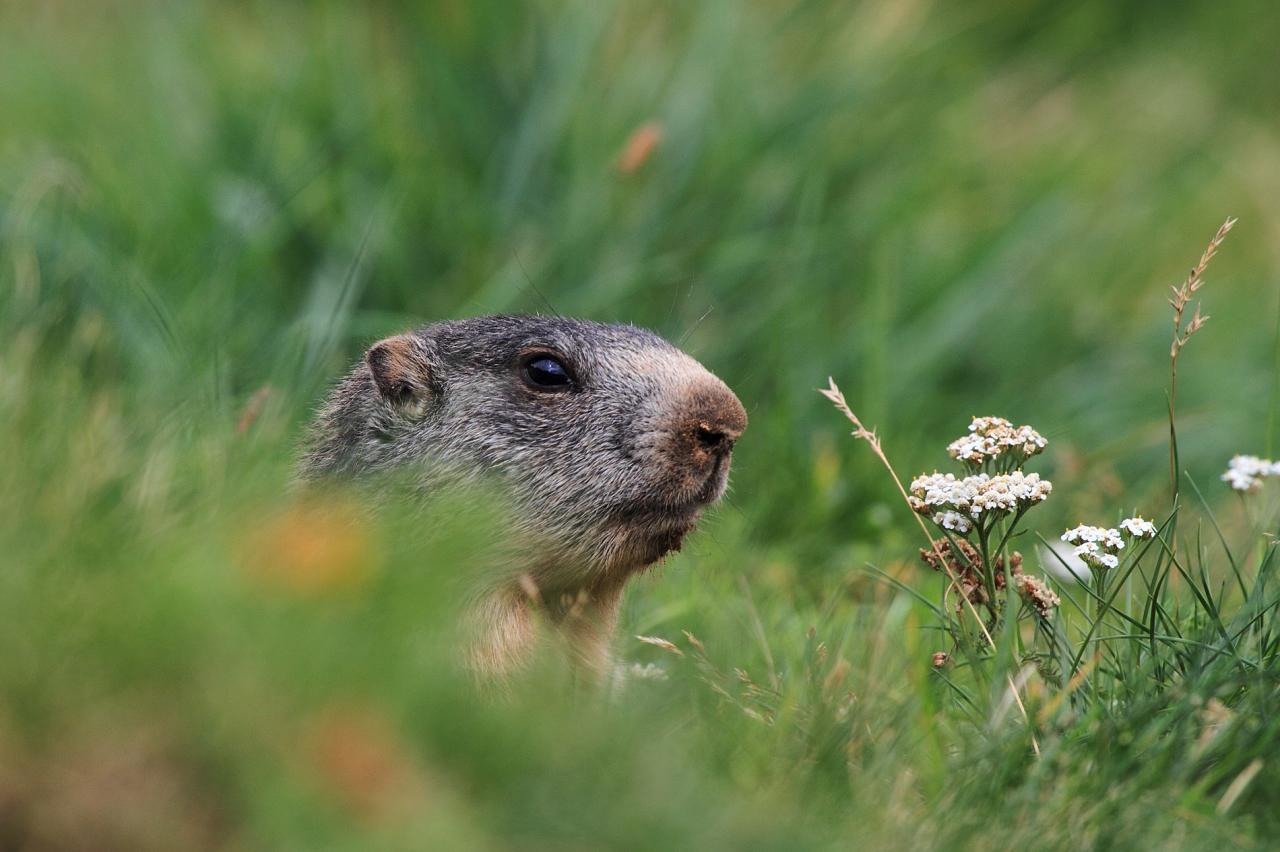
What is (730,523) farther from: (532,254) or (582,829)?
(582,829)

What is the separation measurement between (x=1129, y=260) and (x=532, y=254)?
3.31 meters

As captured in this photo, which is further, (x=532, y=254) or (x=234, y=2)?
(x=234, y=2)

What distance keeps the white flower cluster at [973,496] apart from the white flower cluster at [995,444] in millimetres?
54

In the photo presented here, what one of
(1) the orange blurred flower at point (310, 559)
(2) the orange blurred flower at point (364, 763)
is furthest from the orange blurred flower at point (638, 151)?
(2) the orange blurred flower at point (364, 763)

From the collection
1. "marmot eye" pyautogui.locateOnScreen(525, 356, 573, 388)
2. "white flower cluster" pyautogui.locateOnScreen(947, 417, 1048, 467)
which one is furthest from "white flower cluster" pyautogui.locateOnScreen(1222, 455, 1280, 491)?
"marmot eye" pyautogui.locateOnScreen(525, 356, 573, 388)

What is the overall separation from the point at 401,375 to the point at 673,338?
6.68ft

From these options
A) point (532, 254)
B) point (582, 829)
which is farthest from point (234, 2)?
point (582, 829)

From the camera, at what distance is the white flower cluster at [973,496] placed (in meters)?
3.16

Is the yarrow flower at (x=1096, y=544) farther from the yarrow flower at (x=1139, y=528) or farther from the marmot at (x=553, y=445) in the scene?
the marmot at (x=553, y=445)

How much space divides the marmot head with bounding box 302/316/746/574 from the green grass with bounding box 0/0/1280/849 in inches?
10.9

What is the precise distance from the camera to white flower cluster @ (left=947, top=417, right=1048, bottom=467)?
331 centimetres

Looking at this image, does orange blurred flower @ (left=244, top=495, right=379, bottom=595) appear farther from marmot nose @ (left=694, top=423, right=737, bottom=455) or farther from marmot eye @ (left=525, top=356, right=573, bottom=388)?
marmot eye @ (left=525, top=356, right=573, bottom=388)

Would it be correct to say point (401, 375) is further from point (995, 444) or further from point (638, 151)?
point (638, 151)

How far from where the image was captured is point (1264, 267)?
895 centimetres
